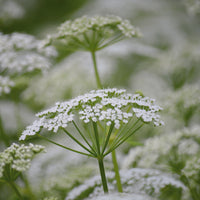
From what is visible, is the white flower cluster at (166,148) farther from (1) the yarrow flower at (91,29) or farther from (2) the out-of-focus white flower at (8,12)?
(2) the out-of-focus white flower at (8,12)

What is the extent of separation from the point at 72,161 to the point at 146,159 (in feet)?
3.57

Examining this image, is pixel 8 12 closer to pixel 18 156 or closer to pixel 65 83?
pixel 65 83

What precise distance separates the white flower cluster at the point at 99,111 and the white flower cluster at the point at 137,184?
0.65m

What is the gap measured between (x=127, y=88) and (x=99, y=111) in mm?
2839

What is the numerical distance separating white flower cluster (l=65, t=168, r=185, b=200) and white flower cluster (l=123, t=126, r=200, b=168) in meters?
0.25

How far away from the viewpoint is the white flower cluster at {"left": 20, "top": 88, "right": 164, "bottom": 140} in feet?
5.46

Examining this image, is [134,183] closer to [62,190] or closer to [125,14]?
[62,190]

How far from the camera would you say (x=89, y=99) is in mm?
1769

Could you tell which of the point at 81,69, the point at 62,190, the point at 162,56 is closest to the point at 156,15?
the point at 162,56

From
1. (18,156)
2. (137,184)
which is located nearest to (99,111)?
(18,156)

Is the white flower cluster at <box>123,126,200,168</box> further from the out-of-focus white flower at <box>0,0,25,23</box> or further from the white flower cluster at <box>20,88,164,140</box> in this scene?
the out-of-focus white flower at <box>0,0,25,23</box>

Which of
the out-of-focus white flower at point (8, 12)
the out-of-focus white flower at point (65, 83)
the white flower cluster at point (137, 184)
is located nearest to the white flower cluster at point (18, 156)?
the white flower cluster at point (137, 184)

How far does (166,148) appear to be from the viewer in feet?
8.29

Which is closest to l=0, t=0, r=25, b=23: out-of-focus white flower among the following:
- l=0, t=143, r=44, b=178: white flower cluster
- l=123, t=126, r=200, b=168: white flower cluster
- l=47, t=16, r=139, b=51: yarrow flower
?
l=47, t=16, r=139, b=51: yarrow flower
